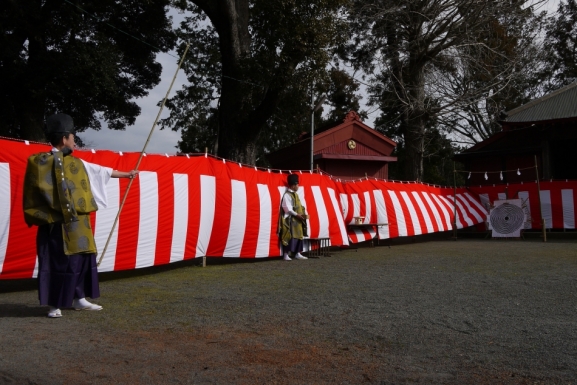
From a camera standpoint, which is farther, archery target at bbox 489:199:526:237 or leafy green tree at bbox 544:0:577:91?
leafy green tree at bbox 544:0:577:91

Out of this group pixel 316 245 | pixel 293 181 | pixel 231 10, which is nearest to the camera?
pixel 293 181

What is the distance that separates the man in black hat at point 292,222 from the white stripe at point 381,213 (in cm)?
379

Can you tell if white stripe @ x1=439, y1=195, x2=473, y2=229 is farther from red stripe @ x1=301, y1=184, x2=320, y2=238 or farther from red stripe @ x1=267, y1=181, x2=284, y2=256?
red stripe @ x1=267, y1=181, x2=284, y2=256

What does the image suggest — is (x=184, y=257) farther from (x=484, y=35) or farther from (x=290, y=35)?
(x=484, y=35)

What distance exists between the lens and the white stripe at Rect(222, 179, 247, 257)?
975 cm

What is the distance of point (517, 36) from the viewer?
72.0ft

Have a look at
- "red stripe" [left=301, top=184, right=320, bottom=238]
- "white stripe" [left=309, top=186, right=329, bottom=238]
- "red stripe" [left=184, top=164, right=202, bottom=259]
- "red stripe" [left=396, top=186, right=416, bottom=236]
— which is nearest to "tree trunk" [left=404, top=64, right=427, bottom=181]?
"red stripe" [left=396, top=186, right=416, bottom=236]

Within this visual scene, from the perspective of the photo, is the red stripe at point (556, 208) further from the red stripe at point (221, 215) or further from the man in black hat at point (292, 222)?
the red stripe at point (221, 215)

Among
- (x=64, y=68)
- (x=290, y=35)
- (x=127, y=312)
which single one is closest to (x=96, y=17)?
(x=64, y=68)

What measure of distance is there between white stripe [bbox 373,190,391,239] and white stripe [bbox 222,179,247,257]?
5.18 m

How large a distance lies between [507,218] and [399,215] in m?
4.39

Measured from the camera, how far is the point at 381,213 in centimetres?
1438

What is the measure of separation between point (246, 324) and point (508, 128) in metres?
19.9

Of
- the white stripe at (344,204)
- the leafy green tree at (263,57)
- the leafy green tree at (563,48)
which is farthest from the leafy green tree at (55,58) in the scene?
the leafy green tree at (563,48)
